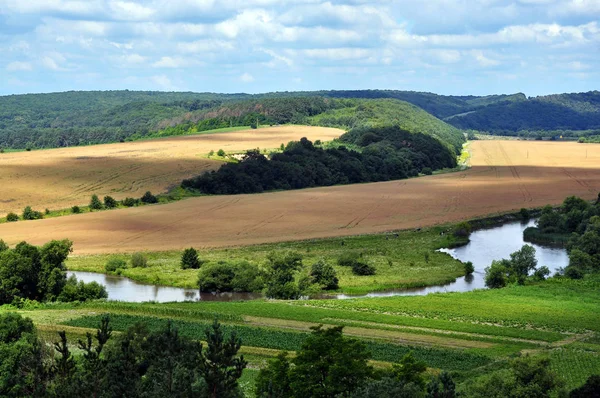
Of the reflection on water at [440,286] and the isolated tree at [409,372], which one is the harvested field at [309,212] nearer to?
the reflection on water at [440,286]

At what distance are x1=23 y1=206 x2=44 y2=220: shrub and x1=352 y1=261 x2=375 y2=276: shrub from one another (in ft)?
135

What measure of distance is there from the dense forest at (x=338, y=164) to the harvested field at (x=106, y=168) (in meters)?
6.11

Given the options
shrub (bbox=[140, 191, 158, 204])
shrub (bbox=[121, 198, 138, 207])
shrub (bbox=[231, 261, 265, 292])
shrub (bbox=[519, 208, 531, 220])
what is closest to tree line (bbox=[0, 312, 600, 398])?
shrub (bbox=[231, 261, 265, 292])

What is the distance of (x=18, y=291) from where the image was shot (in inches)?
2419

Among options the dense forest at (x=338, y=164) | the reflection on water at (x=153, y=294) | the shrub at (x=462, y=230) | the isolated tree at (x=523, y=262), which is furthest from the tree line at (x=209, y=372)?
the dense forest at (x=338, y=164)

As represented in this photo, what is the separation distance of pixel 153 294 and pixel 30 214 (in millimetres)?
35534

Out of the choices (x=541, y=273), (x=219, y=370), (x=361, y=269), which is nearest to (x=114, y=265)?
(x=361, y=269)

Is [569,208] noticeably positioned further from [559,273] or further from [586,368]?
[586,368]

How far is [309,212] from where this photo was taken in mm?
104000

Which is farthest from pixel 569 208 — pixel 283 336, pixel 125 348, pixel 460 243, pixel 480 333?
pixel 125 348

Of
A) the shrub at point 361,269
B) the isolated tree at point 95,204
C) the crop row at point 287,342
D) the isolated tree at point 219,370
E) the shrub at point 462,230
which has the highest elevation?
the isolated tree at point 219,370

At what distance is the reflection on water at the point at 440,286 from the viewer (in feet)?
217

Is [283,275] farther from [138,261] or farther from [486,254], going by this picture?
[486,254]

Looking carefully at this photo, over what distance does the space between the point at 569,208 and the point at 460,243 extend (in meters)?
16.3
